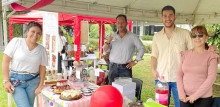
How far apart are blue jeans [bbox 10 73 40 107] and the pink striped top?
163 centimetres

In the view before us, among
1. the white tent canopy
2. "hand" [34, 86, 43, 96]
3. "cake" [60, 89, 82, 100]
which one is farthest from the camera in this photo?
the white tent canopy

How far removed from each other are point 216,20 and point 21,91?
3751 millimetres

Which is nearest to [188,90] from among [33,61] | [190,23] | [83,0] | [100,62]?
[33,61]

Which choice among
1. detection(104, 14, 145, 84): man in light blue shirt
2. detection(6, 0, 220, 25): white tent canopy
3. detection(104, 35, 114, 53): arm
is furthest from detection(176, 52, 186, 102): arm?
detection(6, 0, 220, 25): white tent canopy

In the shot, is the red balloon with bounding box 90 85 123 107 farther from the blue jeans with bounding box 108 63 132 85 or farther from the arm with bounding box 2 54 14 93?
the blue jeans with bounding box 108 63 132 85

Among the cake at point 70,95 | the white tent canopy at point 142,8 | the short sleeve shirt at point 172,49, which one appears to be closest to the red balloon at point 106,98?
the cake at point 70,95

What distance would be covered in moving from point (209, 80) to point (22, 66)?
6.29 feet

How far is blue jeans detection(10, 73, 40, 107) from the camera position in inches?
81.5

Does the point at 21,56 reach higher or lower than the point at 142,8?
lower

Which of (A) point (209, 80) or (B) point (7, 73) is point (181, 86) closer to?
(A) point (209, 80)

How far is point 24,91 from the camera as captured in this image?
84.0 inches

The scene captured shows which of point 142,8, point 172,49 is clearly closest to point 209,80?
point 172,49

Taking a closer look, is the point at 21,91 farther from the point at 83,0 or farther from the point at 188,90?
the point at 188,90

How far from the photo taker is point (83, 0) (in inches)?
111
